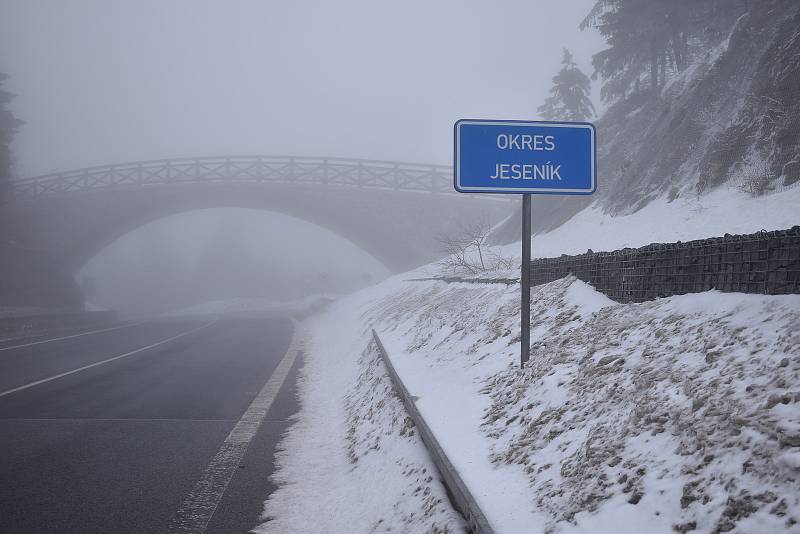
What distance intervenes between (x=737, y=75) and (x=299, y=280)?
391 feet

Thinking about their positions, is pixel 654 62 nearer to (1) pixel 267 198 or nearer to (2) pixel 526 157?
(2) pixel 526 157

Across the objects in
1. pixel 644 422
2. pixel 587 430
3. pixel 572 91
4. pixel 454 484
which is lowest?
pixel 454 484

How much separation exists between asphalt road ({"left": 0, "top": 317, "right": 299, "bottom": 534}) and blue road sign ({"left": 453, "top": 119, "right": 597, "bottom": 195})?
13.0ft

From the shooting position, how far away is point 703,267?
456 cm

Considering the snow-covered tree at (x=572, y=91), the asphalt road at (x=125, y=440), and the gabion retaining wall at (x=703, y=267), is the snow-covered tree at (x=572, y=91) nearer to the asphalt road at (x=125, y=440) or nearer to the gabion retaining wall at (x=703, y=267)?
the asphalt road at (x=125, y=440)

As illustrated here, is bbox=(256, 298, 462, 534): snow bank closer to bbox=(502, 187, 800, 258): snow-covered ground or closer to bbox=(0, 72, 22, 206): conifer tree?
bbox=(502, 187, 800, 258): snow-covered ground

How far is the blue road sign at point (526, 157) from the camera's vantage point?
5824 millimetres

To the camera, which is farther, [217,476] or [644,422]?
[217,476]

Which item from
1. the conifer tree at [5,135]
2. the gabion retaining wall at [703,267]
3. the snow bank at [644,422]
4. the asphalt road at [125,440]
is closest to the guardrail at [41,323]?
the asphalt road at [125,440]

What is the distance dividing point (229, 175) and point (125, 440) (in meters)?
41.8

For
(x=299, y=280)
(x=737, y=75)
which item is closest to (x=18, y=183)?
(x=737, y=75)

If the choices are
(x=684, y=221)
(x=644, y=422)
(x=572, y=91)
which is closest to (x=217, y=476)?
(x=644, y=422)

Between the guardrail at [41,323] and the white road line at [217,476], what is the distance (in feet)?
60.1

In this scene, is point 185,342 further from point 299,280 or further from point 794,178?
point 299,280
